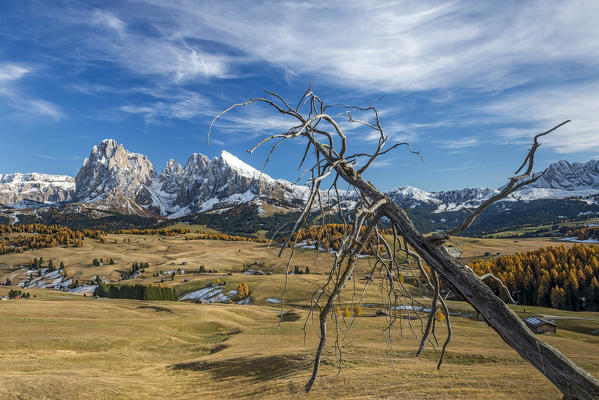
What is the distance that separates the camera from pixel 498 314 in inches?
121

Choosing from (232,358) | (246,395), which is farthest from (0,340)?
(246,395)

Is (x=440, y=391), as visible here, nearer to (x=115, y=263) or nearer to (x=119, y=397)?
(x=119, y=397)

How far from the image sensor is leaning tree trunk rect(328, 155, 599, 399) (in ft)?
8.87

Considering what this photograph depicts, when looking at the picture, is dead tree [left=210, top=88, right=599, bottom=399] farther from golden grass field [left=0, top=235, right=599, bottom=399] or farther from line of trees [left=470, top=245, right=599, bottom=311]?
line of trees [left=470, top=245, right=599, bottom=311]

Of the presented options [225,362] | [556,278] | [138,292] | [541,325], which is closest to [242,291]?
[138,292]

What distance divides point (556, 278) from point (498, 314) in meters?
118

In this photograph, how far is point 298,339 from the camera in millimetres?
37875

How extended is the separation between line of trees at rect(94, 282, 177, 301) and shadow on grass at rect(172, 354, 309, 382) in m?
71.5

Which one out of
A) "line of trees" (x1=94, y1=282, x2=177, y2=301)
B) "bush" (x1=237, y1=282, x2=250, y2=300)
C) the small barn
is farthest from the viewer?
"bush" (x1=237, y1=282, x2=250, y2=300)

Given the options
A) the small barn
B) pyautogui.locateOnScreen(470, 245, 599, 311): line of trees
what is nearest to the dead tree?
the small barn

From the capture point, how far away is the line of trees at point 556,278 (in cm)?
8869

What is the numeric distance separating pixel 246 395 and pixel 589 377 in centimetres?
2264

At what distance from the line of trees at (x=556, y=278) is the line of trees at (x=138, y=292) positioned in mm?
96140

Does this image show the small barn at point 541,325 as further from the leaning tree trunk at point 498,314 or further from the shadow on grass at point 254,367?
the leaning tree trunk at point 498,314
